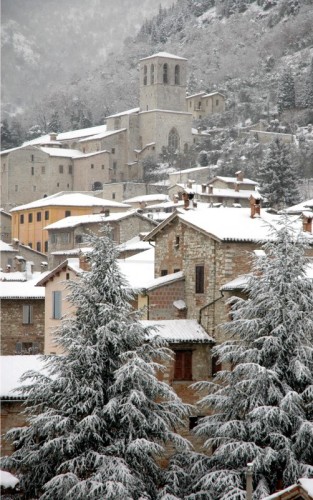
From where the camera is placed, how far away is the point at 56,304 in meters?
44.6

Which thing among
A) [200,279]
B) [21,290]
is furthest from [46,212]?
[200,279]

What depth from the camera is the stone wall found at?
48.0 meters

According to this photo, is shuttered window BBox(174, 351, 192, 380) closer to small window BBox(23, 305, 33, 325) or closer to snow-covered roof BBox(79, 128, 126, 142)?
small window BBox(23, 305, 33, 325)

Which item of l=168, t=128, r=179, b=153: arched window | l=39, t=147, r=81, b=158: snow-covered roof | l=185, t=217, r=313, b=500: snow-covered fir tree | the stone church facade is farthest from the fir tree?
l=185, t=217, r=313, b=500: snow-covered fir tree

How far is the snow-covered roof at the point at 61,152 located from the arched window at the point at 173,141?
10089 mm

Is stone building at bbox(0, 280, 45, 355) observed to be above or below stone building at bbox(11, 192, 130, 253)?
below

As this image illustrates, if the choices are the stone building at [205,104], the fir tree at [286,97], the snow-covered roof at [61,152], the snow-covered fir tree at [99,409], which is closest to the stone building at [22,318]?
the snow-covered fir tree at [99,409]

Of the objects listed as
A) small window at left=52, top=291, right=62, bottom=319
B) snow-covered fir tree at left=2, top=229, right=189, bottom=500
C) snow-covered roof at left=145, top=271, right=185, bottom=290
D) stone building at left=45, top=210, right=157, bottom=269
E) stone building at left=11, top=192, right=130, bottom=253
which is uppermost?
stone building at left=11, top=192, right=130, bottom=253

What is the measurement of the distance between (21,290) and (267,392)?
917 inches

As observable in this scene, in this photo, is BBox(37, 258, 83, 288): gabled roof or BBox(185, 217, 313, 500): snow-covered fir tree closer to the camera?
BBox(185, 217, 313, 500): snow-covered fir tree

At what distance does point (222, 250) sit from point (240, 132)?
99241 mm

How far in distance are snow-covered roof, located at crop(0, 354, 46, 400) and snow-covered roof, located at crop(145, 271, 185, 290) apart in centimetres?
445

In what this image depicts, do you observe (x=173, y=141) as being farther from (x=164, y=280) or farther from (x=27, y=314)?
(x=164, y=280)

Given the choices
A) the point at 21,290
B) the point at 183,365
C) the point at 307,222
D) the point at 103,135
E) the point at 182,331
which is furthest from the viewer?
the point at 103,135
